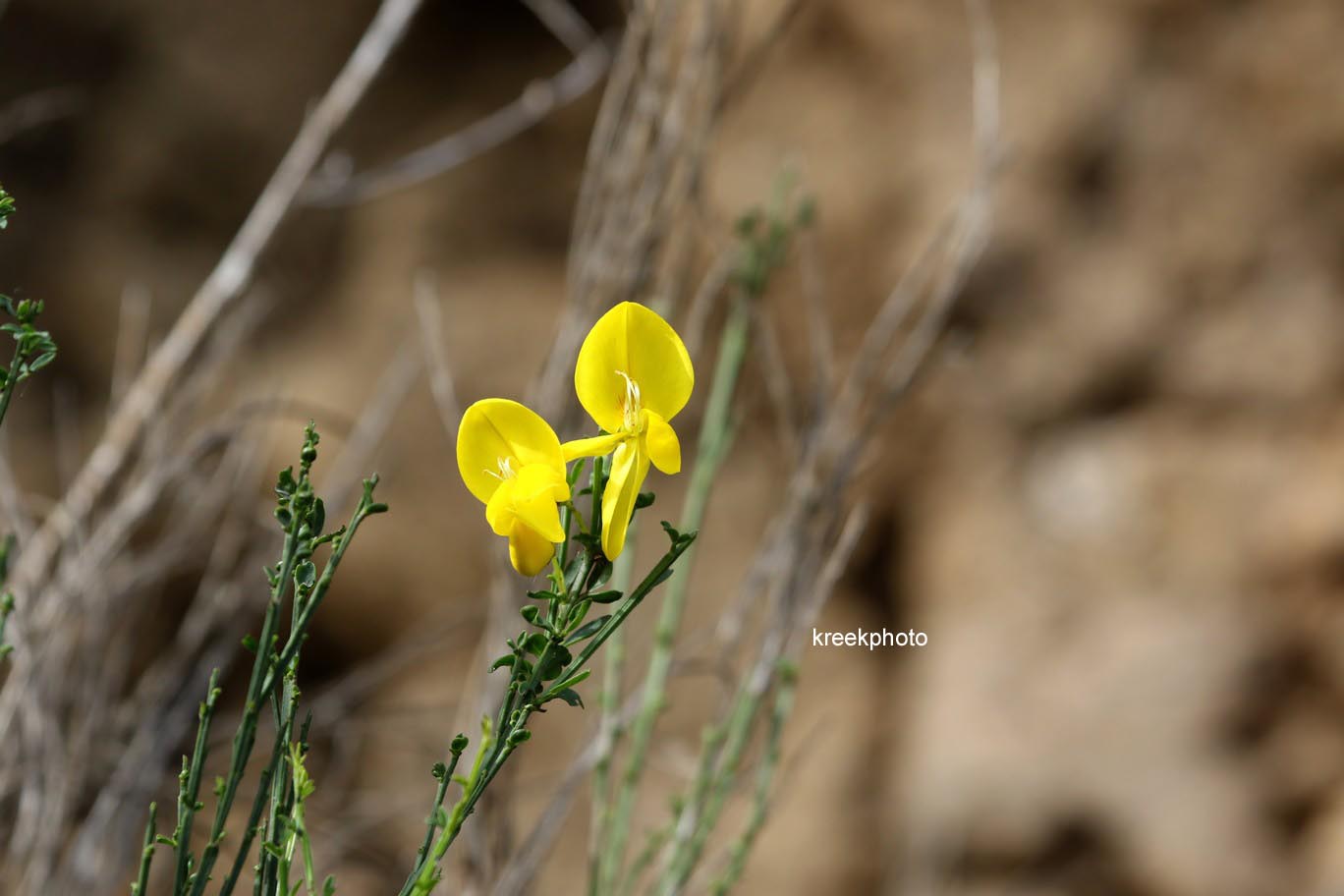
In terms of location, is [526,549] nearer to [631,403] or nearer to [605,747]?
[631,403]

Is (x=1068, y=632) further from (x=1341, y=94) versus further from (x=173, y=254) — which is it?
(x=173, y=254)

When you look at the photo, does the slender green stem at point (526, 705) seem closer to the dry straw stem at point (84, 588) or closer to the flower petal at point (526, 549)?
the flower petal at point (526, 549)

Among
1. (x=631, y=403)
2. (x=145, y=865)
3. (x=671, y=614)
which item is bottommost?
(x=145, y=865)

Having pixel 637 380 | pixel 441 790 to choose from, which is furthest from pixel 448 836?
pixel 637 380

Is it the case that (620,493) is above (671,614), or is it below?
below

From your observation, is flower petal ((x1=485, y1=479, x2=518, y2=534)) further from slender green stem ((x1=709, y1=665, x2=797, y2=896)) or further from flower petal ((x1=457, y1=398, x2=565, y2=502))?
slender green stem ((x1=709, y1=665, x2=797, y2=896))

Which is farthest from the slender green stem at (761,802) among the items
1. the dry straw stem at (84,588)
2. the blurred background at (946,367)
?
the blurred background at (946,367)

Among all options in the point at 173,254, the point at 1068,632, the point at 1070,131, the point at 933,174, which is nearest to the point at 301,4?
the point at 173,254
